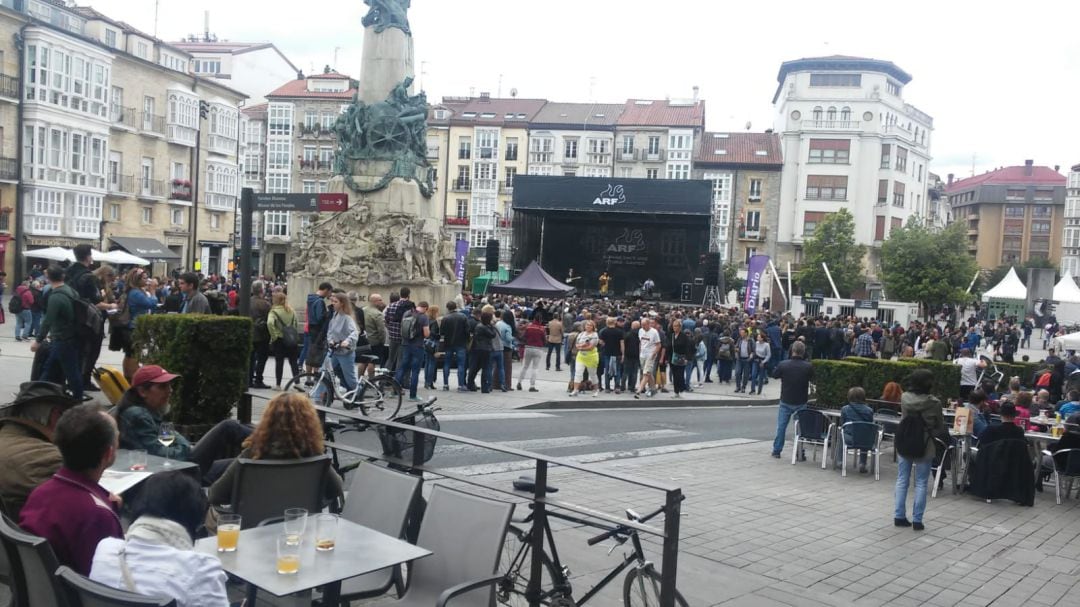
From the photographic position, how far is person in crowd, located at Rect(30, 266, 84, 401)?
10476 millimetres

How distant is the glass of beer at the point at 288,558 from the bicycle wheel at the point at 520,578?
1.28 m

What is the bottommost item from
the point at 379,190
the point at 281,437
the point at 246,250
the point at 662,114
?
the point at 281,437

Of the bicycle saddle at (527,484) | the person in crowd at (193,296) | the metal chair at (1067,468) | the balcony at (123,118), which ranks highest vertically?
the balcony at (123,118)

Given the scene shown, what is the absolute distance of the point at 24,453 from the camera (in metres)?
4.74

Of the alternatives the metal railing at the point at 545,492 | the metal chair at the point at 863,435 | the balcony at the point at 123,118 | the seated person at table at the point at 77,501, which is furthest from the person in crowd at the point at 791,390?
the balcony at the point at 123,118

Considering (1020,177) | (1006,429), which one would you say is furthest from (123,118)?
(1020,177)

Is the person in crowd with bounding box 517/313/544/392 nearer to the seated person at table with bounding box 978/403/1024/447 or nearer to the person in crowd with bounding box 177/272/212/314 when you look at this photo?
the person in crowd with bounding box 177/272/212/314

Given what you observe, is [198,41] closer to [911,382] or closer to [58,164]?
[58,164]

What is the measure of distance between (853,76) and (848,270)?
19689mm

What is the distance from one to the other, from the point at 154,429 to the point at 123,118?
4478cm

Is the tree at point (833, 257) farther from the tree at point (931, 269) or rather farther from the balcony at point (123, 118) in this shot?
the balcony at point (123, 118)

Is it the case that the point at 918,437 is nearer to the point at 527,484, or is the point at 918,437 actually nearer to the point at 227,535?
the point at 527,484

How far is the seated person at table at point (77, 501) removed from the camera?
154 inches

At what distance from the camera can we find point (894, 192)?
75375mm
